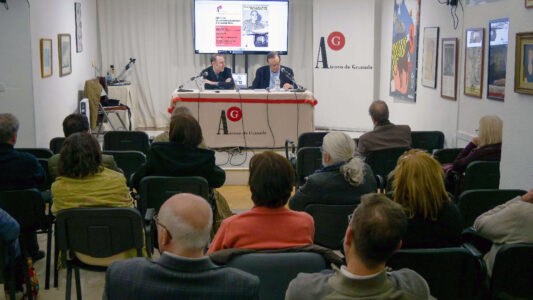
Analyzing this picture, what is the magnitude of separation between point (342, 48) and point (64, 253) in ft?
26.4

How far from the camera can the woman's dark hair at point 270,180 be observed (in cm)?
264

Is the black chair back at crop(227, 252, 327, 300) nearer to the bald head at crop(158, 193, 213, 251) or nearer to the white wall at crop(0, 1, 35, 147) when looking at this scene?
the bald head at crop(158, 193, 213, 251)

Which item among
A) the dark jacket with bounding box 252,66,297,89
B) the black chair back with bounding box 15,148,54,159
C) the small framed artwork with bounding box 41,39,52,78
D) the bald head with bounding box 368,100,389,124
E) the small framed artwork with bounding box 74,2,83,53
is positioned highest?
the small framed artwork with bounding box 74,2,83,53

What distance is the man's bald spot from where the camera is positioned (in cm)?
197

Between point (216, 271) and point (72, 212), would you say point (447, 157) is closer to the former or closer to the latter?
point (72, 212)

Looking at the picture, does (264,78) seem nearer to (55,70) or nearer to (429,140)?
(55,70)

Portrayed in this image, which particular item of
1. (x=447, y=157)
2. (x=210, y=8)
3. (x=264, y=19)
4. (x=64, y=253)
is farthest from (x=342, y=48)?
(x=64, y=253)

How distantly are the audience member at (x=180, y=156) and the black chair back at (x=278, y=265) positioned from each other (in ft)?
6.19

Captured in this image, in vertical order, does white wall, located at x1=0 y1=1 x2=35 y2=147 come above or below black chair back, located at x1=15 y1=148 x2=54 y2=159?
above

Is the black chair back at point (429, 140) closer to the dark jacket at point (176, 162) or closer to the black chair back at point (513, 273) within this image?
the dark jacket at point (176, 162)

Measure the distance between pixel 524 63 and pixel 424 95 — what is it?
4057 mm

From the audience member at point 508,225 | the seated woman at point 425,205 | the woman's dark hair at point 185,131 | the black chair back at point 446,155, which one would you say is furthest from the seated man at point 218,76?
the audience member at point 508,225

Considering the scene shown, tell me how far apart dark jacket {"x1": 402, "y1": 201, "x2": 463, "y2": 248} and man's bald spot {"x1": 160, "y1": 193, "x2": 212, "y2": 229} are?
3.76 ft

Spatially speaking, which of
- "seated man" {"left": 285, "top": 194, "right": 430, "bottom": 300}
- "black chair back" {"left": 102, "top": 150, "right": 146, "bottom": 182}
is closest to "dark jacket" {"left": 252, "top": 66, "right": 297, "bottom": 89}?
"black chair back" {"left": 102, "top": 150, "right": 146, "bottom": 182}
